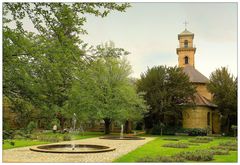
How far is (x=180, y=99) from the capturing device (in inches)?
1496

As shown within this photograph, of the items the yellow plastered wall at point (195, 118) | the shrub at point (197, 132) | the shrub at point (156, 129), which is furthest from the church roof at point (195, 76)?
the shrub at point (156, 129)

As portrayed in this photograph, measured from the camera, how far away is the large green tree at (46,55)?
580cm

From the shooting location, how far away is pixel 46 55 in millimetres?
6258

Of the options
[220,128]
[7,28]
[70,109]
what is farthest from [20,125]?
[220,128]

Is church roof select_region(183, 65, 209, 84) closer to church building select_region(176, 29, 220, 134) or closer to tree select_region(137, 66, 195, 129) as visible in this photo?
church building select_region(176, 29, 220, 134)

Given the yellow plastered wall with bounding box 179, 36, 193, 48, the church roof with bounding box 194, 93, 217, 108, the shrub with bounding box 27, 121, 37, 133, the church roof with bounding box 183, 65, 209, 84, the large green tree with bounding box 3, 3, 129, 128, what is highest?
the yellow plastered wall with bounding box 179, 36, 193, 48

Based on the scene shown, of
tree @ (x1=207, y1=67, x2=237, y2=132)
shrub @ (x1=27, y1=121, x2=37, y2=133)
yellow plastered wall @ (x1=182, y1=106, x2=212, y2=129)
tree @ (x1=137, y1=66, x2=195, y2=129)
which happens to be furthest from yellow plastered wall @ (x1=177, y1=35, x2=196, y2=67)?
shrub @ (x1=27, y1=121, x2=37, y2=133)

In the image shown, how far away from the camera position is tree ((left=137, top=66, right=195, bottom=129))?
37156 millimetres

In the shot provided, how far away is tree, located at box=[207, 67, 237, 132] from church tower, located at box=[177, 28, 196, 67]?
14120 mm

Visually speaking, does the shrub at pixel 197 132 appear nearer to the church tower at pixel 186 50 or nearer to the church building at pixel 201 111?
the church building at pixel 201 111

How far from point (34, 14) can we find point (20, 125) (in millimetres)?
2192

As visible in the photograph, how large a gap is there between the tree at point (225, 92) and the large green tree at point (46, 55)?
34.4 m

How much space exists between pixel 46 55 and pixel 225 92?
3522 cm

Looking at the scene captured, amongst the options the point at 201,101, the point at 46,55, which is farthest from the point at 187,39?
the point at 46,55
